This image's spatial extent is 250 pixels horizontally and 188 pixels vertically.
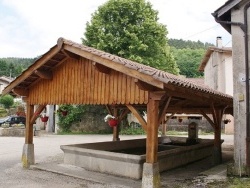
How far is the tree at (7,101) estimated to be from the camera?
135 feet

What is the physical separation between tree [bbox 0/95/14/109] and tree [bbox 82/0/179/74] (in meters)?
19.4

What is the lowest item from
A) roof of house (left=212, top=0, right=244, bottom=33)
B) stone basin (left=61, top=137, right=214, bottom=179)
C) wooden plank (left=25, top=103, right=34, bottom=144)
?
stone basin (left=61, top=137, right=214, bottom=179)

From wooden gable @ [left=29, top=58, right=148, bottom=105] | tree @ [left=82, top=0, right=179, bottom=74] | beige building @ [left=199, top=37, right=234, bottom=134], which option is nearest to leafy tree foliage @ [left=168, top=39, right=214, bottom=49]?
beige building @ [left=199, top=37, right=234, bottom=134]

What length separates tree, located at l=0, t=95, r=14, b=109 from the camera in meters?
41.0

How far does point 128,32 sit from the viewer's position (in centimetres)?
2558

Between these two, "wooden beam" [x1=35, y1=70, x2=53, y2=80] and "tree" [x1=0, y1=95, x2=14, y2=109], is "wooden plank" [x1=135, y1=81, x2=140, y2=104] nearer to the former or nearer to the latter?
"wooden beam" [x1=35, y1=70, x2=53, y2=80]

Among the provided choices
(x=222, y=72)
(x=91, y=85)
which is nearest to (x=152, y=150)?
(x=91, y=85)

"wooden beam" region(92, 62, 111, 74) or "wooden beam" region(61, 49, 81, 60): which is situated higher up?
"wooden beam" region(61, 49, 81, 60)

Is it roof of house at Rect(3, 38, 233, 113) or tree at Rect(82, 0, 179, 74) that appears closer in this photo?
roof of house at Rect(3, 38, 233, 113)

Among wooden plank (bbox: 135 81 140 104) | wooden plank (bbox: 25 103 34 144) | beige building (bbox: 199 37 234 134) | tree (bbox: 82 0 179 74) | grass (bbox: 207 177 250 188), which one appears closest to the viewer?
grass (bbox: 207 177 250 188)

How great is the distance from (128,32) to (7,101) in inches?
932

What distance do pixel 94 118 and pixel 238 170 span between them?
21.0 metres

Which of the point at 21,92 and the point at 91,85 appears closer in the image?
the point at 91,85

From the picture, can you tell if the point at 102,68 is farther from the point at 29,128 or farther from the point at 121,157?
the point at 29,128
